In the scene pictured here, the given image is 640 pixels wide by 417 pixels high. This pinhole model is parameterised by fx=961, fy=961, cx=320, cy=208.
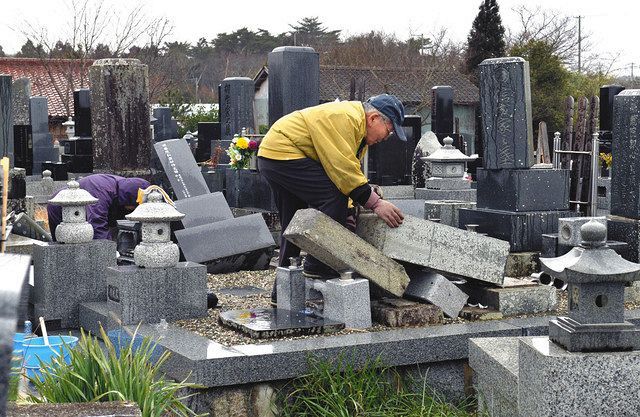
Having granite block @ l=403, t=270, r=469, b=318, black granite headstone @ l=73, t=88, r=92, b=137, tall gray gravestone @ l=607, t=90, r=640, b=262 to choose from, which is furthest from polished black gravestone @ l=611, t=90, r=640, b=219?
black granite headstone @ l=73, t=88, r=92, b=137

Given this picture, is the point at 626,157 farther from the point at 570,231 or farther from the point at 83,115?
the point at 83,115

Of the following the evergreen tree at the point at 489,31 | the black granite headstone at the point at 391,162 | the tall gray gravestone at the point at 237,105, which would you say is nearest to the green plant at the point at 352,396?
the black granite headstone at the point at 391,162

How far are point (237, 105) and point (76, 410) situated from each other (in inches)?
626

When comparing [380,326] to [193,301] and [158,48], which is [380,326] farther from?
[158,48]

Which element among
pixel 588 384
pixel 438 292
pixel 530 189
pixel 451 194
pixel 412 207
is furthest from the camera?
pixel 451 194

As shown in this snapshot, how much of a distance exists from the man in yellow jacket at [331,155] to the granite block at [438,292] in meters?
0.42

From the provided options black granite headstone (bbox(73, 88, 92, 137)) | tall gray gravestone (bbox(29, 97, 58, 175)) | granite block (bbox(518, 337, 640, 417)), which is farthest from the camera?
tall gray gravestone (bbox(29, 97, 58, 175))

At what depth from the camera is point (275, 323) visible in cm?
592

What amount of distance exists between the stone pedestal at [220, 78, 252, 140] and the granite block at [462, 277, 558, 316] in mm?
12175

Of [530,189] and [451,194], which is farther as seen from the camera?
[451,194]

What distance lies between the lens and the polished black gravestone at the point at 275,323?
5.78m

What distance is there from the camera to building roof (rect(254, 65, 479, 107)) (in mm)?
39062

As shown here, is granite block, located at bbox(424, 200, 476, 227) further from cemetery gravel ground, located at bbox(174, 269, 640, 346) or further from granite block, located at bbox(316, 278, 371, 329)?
granite block, located at bbox(316, 278, 371, 329)

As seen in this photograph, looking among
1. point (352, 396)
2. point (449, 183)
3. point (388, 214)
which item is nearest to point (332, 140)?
point (388, 214)
